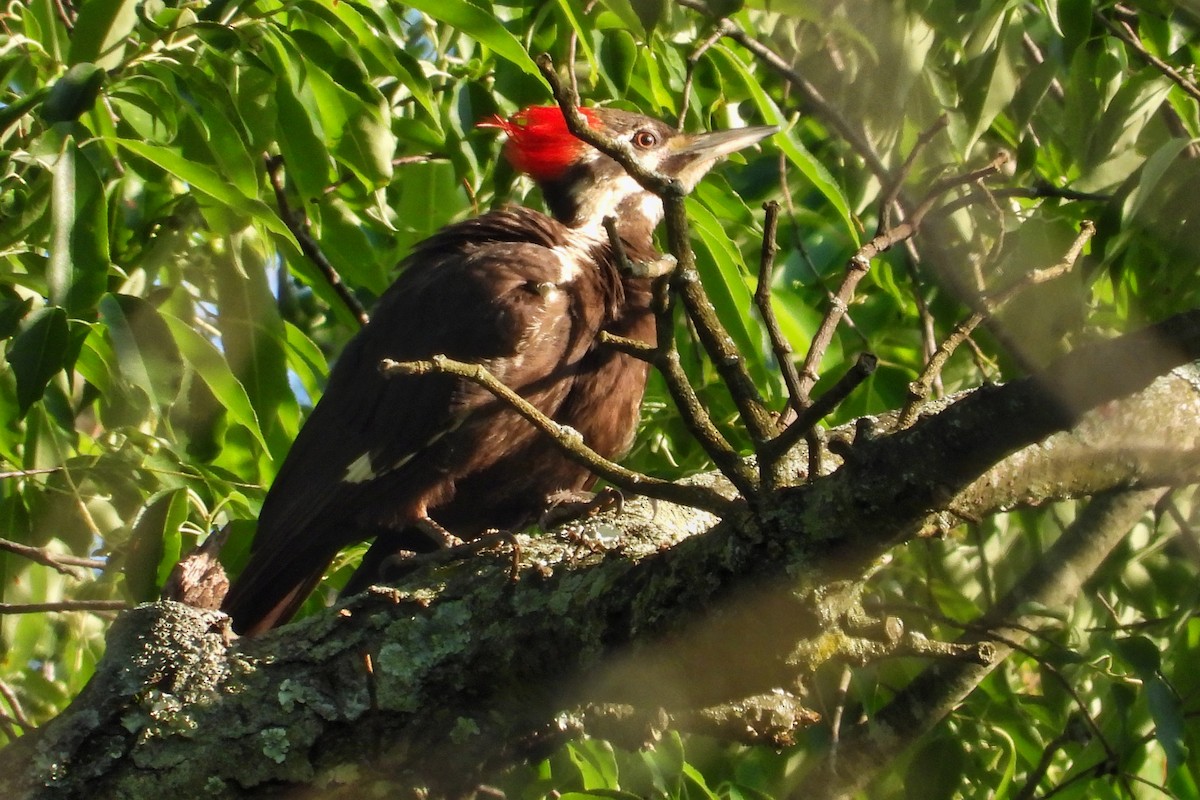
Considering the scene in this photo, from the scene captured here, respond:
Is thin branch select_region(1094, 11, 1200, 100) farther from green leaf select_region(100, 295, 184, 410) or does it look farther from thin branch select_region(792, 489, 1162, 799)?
green leaf select_region(100, 295, 184, 410)

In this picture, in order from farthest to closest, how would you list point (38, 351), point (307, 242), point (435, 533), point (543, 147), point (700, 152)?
point (543, 147), point (700, 152), point (307, 242), point (435, 533), point (38, 351)

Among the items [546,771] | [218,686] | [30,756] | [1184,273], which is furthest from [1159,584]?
[30,756]

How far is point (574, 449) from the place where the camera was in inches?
78.4

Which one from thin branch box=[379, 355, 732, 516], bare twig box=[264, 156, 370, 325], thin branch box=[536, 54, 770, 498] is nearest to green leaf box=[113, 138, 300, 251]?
thin branch box=[379, 355, 732, 516]

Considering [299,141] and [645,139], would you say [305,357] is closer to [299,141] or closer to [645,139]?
[299,141]

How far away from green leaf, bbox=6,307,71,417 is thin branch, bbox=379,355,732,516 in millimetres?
703

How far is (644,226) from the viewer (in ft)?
13.5

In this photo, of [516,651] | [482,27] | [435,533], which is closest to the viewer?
[516,651]

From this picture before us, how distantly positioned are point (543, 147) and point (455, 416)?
123cm

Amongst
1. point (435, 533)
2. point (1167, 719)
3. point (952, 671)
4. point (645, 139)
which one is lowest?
point (952, 671)

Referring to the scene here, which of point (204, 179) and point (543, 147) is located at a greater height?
point (204, 179)

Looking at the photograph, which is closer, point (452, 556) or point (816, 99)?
point (452, 556)

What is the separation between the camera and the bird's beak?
3635mm

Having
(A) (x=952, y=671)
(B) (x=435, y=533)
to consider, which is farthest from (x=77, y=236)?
(A) (x=952, y=671)
